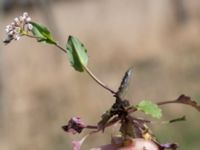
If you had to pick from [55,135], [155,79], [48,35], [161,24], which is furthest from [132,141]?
[161,24]

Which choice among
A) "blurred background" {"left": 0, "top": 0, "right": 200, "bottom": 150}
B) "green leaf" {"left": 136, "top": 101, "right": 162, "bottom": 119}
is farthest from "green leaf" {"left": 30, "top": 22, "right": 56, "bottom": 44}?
"blurred background" {"left": 0, "top": 0, "right": 200, "bottom": 150}

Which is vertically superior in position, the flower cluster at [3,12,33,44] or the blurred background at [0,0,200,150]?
the blurred background at [0,0,200,150]

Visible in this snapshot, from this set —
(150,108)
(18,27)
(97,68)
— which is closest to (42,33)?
(18,27)

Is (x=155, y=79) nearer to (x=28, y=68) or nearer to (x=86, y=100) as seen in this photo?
(x=86, y=100)

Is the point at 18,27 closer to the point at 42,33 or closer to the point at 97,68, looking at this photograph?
the point at 42,33

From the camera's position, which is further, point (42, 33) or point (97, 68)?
point (97, 68)

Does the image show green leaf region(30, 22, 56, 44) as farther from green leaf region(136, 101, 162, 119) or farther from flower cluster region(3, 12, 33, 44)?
green leaf region(136, 101, 162, 119)

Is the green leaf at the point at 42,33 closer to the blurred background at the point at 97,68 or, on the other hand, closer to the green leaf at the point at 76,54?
the green leaf at the point at 76,54
